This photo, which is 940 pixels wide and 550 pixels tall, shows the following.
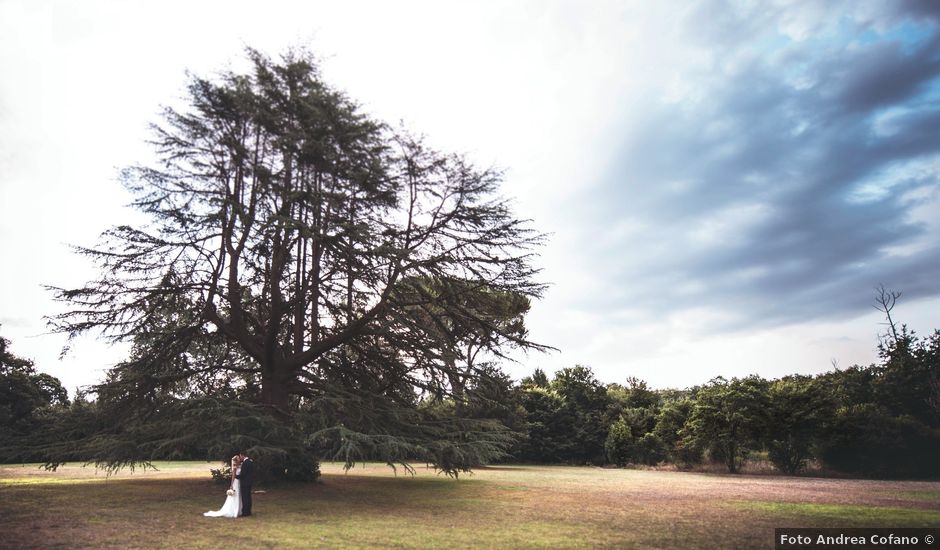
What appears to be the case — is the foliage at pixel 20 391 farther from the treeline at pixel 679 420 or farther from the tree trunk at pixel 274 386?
the tree trunk at pixel 274 386

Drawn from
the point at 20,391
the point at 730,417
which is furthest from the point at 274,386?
the point at 20,391

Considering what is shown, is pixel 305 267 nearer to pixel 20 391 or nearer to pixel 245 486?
pixel 245 486

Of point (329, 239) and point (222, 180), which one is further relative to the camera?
point (222, 180)

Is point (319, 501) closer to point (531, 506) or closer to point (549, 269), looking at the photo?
point (531, 506)

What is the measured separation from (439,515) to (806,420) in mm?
20085

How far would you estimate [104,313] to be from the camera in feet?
53.4

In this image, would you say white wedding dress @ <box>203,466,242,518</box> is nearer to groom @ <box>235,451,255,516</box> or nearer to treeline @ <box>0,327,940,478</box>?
groom @ <box>235,451,255,516</box>

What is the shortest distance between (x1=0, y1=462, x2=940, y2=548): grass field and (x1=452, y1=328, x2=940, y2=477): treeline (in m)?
4.66

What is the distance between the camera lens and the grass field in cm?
843

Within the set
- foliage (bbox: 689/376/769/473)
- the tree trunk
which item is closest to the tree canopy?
the tree trunk

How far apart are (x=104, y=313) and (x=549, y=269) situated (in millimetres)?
13438

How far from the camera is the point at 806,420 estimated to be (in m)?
24.1

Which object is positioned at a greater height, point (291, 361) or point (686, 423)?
point (291, 361)

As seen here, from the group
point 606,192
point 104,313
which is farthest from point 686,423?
point 104,313
